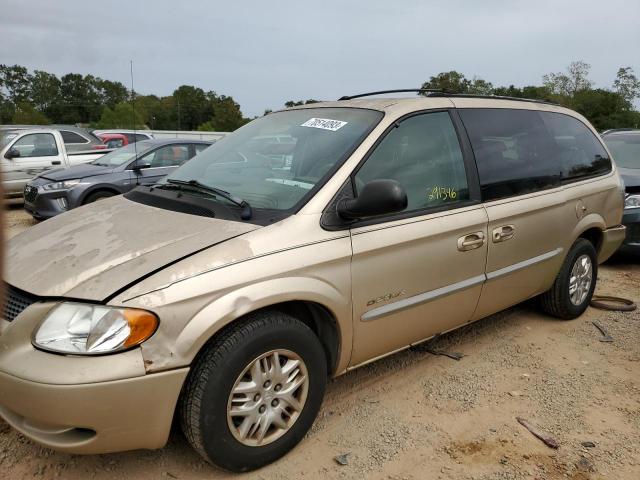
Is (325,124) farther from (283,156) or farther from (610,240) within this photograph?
(610,240)

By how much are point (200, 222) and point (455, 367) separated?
2018 mm

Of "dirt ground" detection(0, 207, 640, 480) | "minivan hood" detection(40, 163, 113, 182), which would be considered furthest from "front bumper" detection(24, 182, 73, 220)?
"dirt ground" detection(0, 207, 640, 480)

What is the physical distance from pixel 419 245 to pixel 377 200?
0.56 meters

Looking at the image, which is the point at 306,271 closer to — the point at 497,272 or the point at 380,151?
the point at 380,151

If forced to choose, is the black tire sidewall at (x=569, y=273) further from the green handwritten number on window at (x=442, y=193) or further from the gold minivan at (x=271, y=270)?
the green handwritten number on window at (x=442, y=193)

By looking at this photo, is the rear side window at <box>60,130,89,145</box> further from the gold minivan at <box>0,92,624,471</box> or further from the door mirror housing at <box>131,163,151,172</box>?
the gold minivan at <box>0,92,624,471</box>

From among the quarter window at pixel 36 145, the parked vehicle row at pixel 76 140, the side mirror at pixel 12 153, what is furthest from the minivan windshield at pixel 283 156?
the parked vehicle row at pixel 76 140

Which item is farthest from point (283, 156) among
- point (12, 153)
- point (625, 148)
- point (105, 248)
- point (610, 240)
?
point (12, 153)

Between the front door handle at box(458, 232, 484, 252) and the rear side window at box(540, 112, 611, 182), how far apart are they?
1.28 metres

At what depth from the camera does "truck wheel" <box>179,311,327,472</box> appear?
7.44 ft

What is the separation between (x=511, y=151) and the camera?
12.3 ft

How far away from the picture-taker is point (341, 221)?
2686 millimetres

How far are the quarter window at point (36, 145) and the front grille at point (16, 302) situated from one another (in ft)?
31.0

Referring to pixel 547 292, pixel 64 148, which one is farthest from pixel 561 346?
pixel 64 148
